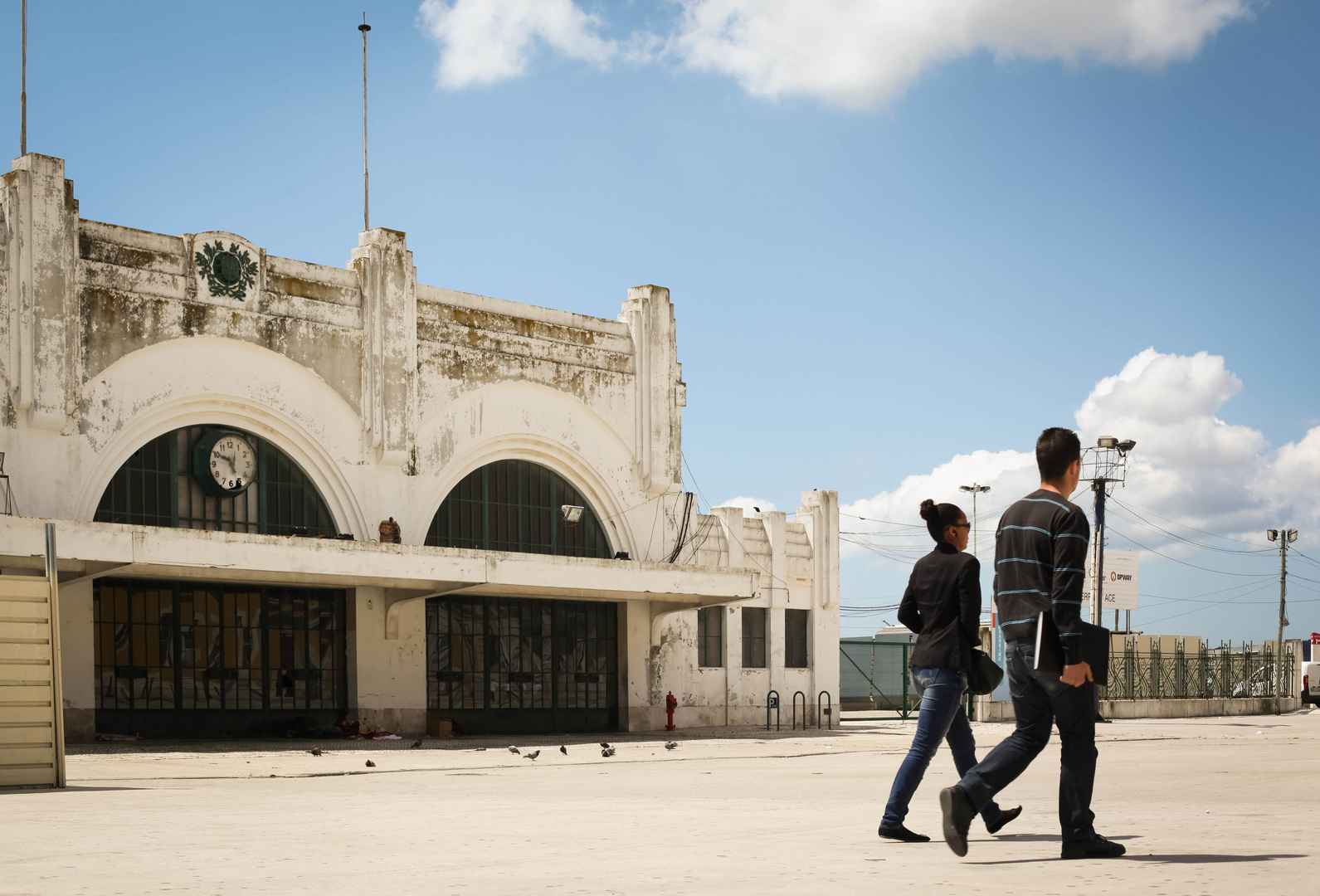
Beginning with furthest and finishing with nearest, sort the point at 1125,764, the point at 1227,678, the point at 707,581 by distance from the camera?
the point at 1227,678, the point at 707,581, the point at 1125,764

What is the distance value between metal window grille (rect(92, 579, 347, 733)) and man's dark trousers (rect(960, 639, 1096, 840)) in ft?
68.0

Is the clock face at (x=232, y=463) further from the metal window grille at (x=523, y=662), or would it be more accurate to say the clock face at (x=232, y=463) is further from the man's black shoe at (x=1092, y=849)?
the man's black shoe at (x=1092, y=849)

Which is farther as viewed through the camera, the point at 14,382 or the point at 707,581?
the point at 707,581

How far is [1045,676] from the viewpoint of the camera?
645 cm

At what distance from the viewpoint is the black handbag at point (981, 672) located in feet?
24.8

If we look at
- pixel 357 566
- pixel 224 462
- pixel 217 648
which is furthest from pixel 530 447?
pixel 217 648

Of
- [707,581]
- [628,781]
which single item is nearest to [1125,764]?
[628,781]

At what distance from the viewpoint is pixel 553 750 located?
22.0 meters

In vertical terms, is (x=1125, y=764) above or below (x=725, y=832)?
below

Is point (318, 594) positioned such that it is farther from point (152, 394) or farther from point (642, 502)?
point (642, 502)

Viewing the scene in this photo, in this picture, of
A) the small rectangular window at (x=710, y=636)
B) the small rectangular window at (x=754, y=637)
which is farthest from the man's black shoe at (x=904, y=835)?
the small rectangular window at (x=754, y=637)

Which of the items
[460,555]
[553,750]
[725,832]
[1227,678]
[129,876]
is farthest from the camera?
[1227,678]

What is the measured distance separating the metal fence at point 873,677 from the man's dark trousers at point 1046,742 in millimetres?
41784

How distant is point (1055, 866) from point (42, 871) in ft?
14.1
